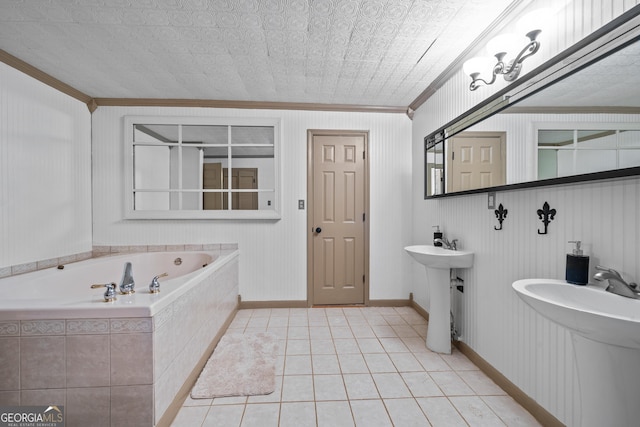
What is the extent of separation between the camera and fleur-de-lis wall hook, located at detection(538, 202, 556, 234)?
1343 millimetres

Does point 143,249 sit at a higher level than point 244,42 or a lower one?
lower

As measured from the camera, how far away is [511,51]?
153 cm

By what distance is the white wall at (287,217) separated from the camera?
2.88 metres

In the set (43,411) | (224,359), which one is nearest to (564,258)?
(224,359)

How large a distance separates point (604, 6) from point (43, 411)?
2936 millimetres

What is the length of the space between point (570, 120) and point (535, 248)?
0.64 metres

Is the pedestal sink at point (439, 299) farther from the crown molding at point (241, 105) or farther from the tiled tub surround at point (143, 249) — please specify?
the tiled tub surround at point (143, 249)

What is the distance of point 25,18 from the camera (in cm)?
163

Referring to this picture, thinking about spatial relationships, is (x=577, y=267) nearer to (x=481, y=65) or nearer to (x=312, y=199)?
(x=481, y=65)

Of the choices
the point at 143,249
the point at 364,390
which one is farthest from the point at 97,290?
the point at 364,390

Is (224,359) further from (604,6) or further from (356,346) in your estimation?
(604,6)

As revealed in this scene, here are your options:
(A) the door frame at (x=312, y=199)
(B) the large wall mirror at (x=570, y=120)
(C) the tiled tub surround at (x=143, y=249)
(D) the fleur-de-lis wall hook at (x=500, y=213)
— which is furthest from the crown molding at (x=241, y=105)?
(D) the fleur-de-lis wall hook at (x=500, y=213)

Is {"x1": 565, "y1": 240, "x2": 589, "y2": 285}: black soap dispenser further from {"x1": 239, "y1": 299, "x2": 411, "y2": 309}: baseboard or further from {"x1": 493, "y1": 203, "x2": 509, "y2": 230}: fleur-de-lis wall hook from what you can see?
{"x1": 239, "y1": 299, "x2": 411, "y2": 309}: baseboard

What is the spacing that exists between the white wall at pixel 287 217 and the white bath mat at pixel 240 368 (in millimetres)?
836
